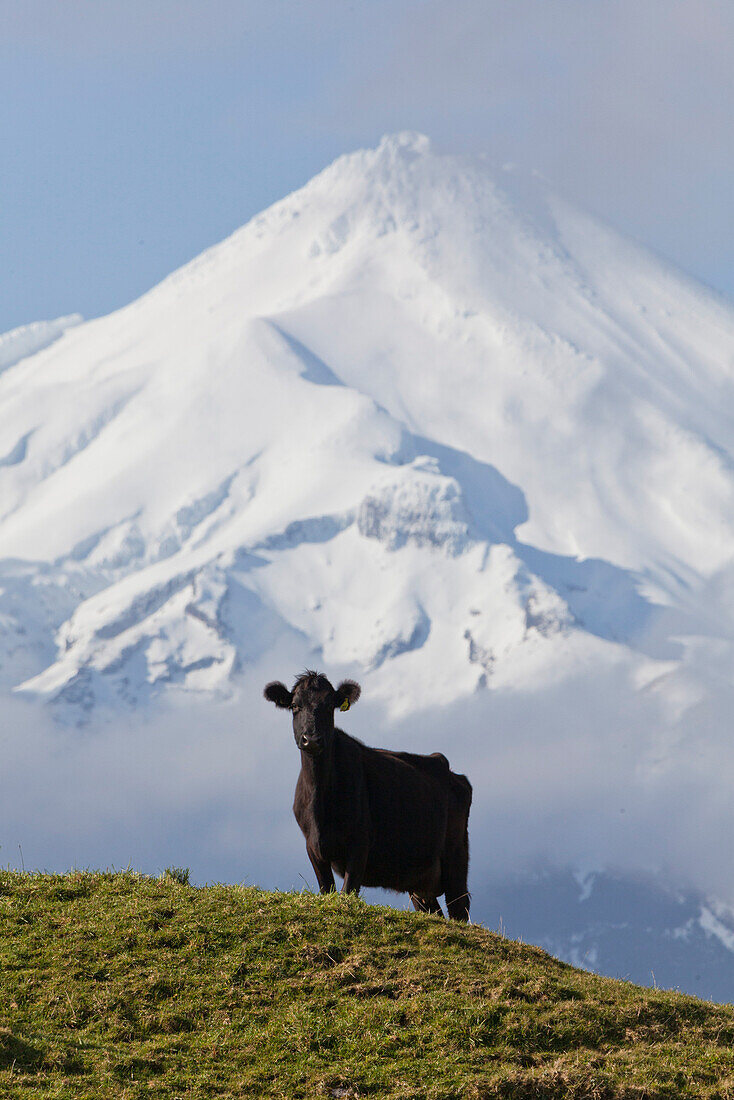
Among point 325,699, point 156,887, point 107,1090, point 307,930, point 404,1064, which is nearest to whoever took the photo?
point 107,1090

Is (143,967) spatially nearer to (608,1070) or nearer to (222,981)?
(222,981)

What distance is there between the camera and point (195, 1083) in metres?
13.3

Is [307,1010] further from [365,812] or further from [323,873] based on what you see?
[365,812]

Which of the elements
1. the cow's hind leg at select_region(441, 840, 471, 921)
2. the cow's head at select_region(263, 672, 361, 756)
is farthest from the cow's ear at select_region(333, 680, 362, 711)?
the cow's hind leg at select_region(441, 840, 471, 921)

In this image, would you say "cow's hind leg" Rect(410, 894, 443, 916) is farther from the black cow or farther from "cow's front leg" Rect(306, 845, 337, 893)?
"cow's front leg" Rect(306, 845, 337, 893)

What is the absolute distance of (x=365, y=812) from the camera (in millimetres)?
19688

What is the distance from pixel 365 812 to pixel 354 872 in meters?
0.84

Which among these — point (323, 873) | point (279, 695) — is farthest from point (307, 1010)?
point (279, 695)

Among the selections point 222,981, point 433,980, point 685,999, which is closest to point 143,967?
point 222,981

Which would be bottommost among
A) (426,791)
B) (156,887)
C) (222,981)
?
(222,981)

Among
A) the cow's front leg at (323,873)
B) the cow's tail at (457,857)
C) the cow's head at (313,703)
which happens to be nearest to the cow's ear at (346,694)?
the cow's head at (313,703)

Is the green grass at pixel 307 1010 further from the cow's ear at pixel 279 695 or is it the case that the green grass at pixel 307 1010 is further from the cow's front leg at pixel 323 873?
the cow's ear at pixel 279 695

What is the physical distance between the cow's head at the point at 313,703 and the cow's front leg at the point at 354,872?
148 centimetres

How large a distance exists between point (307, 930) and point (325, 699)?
13.6 feet
